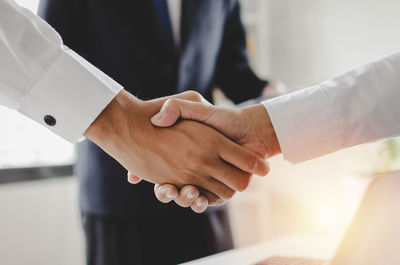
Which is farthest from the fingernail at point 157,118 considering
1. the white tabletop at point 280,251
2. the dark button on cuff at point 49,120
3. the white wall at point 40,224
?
the white wall at point 40,224

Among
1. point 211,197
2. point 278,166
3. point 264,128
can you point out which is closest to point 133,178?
point 211,197

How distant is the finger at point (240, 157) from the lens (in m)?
0.95

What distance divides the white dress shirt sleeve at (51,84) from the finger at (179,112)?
4.4 inches

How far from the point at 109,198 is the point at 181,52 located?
48 cm

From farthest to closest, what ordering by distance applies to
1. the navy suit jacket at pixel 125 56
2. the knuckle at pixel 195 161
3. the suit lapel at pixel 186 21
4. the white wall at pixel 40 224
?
the white wall at pixel 40 224
the suit lapel at pixel 186 21
the navy suit jacket at pixel 125 56
the knuckle at pixel 195 161

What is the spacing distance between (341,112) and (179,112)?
1.12 ft

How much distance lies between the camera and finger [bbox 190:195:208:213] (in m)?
0.97

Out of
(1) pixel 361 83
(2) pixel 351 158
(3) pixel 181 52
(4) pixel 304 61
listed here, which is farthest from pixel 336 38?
(1) pixel 361 83

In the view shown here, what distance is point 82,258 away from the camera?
2037mm

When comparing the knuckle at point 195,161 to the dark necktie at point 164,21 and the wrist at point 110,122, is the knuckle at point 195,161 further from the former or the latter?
the dark necktie at point 164,21

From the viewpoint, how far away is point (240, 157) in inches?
37.4

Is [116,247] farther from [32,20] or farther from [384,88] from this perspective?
[384,88]

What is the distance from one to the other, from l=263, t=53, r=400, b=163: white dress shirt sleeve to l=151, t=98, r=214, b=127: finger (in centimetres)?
15

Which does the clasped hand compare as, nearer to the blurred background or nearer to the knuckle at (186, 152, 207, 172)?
the knuckle at (186, 152, 207, 172)
